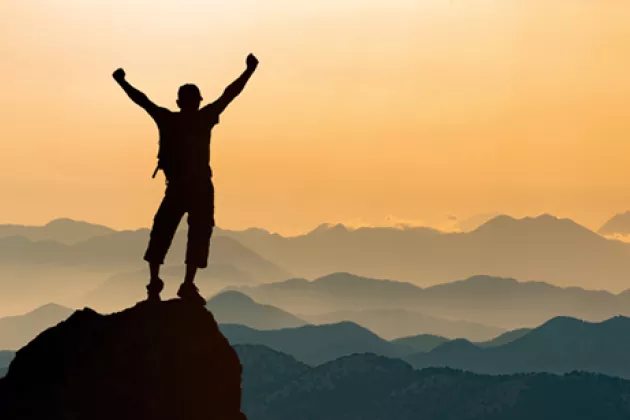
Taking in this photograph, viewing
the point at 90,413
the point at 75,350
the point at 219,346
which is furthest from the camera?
the point at 219,346

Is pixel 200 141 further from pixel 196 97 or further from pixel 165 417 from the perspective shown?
pixel 165 417

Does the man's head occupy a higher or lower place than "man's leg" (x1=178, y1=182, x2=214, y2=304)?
higher

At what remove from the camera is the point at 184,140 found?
27.4m

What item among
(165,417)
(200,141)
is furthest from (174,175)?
(165,417)

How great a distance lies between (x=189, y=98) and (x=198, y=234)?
286 centimetres

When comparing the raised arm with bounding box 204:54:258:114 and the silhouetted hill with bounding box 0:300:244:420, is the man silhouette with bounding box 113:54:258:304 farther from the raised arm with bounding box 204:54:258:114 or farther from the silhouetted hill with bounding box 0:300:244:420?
the silhouetted hill with bounding box 0:300:244:420

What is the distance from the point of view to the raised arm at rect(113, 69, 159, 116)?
2706cm

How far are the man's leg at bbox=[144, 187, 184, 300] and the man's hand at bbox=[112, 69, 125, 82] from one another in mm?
2427

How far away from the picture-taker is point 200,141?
27.5 m

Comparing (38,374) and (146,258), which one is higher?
(146,258)

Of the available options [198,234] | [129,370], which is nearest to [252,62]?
[198,234]

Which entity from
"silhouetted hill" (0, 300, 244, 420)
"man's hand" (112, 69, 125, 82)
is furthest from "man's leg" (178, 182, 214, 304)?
"man's hand" (112, 69, 125, 82)

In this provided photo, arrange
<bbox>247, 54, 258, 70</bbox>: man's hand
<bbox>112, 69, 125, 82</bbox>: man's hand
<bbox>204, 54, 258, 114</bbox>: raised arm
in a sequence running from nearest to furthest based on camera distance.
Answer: <bbox>112, 69, 125, 82</bbox>: man's hand < <bbox>204, 54, 258, 114</bbox>: raised arm < <bbox>247, 54, 258, 70</bbox>: man's hand

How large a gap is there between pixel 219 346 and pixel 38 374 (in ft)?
14.1
